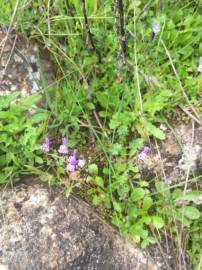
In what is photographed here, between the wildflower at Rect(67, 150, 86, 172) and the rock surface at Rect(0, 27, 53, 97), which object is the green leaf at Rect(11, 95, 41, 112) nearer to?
the rock surface at Rect(0, 27, 53, 97)

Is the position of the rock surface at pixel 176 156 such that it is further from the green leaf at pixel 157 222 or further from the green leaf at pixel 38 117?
the green leaf at pixel 38 117

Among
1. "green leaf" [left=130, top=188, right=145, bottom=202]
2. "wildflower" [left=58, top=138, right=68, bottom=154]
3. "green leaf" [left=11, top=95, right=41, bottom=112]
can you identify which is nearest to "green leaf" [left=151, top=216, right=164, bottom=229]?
"green leaf" [left=130, top=188, right=145, bottom=202]

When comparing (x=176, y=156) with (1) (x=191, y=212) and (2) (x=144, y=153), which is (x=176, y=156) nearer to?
(2) (x=144, y=153)

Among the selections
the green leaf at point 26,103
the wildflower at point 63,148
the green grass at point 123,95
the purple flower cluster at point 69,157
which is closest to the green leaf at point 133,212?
the green grass at point 123,95

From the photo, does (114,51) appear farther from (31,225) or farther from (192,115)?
(31,225)

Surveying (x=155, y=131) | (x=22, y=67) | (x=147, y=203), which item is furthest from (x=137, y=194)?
(x=22, y=67)

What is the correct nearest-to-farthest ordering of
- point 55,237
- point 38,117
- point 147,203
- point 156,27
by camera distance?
point 55,237 → point 147,203 → point 38,117 → point 156,27
